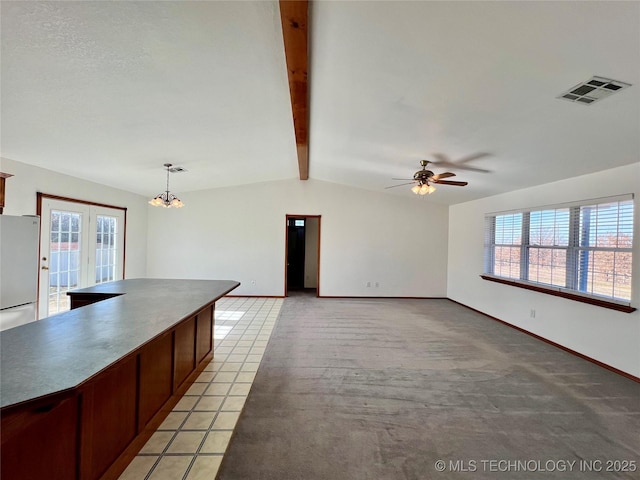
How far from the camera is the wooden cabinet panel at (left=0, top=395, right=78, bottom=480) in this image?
959 mm

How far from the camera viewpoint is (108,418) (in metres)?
1.58

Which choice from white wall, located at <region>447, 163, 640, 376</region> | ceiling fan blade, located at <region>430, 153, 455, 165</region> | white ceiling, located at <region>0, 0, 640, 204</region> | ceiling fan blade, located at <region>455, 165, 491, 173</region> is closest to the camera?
white ceiling, located at <region>0, 0, 640, 204</region>

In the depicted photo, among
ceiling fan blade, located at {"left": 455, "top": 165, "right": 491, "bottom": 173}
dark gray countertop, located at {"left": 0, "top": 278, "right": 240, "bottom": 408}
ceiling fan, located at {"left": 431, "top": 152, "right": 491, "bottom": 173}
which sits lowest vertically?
dark gray countertop, located at {"left": 0, "top": 278, "right": 240, "bottom": 408}

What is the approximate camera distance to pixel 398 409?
7.68 feet

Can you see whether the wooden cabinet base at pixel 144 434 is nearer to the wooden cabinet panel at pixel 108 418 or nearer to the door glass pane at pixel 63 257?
the wooden cabinet panel at pixel 108 418

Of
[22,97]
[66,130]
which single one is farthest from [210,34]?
[66,130]

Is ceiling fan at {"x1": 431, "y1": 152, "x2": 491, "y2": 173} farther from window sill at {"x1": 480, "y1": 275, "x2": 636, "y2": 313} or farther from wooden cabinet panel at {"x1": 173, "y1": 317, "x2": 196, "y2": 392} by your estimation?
wooden cabinet panel at {"x1": 173, "y1": 317, "x2": 196, "y2": 392}

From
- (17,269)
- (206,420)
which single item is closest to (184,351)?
(206,420)

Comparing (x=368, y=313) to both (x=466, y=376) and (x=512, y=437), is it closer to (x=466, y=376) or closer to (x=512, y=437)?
(x=466, y=376)

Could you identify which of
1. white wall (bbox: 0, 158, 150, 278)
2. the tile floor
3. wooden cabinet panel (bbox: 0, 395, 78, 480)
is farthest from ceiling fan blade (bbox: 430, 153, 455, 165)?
white wall (bbox: 0, 158, 150, 278)

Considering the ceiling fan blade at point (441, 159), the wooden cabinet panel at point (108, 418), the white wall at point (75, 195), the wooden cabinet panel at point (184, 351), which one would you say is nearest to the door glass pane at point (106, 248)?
the white wall at point (75, 195)

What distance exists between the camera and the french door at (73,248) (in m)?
4.07

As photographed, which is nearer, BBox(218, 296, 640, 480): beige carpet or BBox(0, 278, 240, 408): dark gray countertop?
BBox(0, 278, 240, 408): dark gray countertop

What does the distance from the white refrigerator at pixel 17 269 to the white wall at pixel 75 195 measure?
854 millimetres
